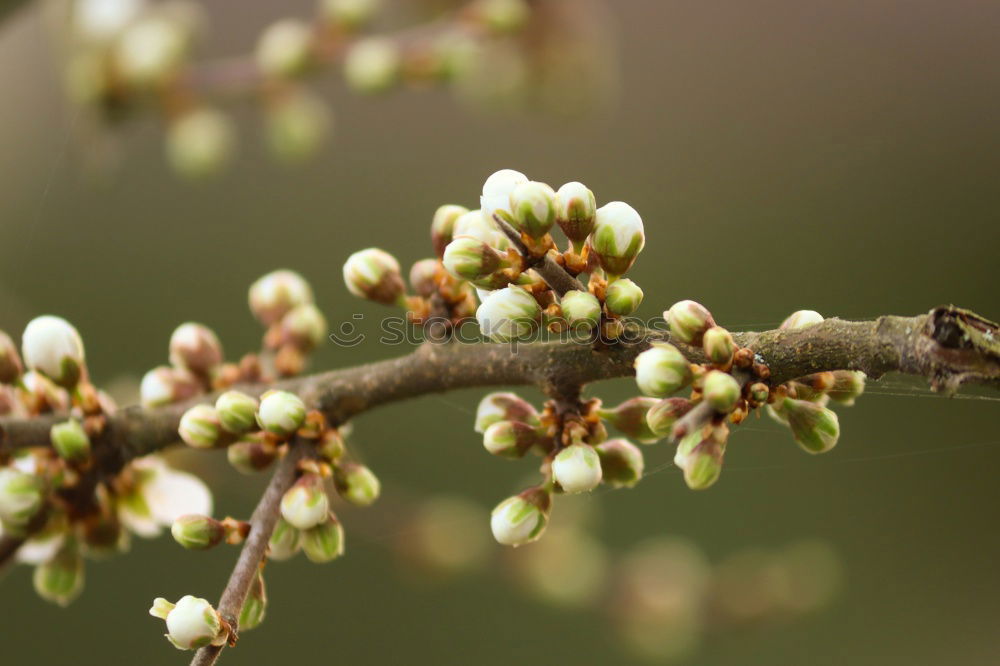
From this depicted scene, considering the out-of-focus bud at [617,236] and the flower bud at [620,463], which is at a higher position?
the out-of-focus bud at [617,236]

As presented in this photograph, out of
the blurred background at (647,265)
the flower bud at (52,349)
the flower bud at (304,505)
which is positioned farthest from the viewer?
the blurred background at (647,265)

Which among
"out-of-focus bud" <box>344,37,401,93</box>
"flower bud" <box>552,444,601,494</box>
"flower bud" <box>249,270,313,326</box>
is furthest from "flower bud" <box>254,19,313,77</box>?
"flower bud" <box>552,444,601,494</box>

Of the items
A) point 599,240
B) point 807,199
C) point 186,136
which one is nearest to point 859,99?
point 807,199

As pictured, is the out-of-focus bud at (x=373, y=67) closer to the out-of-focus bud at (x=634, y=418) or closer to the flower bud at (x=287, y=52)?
the flower bud at (x=287, y=52)

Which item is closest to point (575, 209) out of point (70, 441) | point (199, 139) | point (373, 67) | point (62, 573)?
point (70, 441)

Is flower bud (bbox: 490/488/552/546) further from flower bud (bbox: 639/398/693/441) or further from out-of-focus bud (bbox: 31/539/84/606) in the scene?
out-of-focus bud (bbox: 31/539/84/606)

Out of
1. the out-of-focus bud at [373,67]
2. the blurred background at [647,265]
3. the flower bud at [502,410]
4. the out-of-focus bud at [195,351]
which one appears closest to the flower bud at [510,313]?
the flower bud at [502,410]

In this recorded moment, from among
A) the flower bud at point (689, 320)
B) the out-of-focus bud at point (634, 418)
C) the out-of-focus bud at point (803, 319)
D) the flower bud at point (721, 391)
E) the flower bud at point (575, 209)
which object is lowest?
the out-of-focus bud at point (634, 418)
